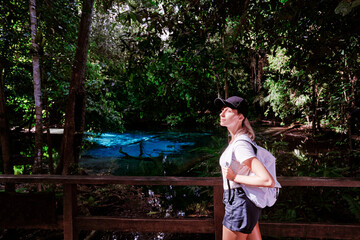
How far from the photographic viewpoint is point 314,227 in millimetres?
2346

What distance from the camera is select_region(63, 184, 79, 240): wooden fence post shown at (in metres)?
2.53

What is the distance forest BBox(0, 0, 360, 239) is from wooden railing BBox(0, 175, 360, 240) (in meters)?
1.41

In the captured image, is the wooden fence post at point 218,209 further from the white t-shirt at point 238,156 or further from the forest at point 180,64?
the forest at point 180,64

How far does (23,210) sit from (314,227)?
330 cm

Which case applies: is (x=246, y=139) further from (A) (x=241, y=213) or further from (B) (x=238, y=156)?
(A) (x=241, y=213)

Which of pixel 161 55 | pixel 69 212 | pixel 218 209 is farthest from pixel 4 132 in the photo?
pixel 218 209

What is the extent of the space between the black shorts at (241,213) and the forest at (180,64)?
5.44 feet

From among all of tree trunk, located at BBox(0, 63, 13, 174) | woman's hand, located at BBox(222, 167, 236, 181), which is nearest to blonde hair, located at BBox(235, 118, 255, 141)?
woman's hand, located at BBox(222, 167, 236, 181)

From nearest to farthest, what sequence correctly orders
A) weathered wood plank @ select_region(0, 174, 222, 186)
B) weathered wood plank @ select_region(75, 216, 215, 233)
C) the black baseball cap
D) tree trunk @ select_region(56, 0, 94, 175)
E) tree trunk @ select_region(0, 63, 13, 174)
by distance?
the black baseball cap → weathered wood plank @ select_region(0, 174, 222, 186) → weathered wood plank @ select_region(75, 216, 215, 233) → tree trunk @ select_region(0, 63, 13, 174) → tree trunk @ select_region(56, 0, 94, 175)

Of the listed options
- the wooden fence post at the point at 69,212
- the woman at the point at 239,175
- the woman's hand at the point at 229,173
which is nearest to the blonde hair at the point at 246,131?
the woman at the point at 239,175

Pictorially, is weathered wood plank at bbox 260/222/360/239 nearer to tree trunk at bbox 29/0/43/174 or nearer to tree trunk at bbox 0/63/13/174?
tree trunk at bbox 0/63/13/174

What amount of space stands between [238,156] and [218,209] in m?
0.98

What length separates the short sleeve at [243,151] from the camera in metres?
1.68

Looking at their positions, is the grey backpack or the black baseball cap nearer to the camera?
the grey backpack
